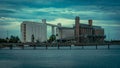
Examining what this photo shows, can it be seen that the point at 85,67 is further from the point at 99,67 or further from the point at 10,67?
the point at 10,67

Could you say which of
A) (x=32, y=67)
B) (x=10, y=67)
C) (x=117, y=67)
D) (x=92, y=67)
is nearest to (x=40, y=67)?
(x=32, y=67)

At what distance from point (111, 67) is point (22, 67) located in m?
16.7

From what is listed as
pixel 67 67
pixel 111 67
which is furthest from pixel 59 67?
pixel 111 67

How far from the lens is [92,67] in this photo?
208 ft

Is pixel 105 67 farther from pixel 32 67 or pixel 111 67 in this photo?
pixel 32 67

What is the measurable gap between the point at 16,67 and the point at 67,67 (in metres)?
9.69

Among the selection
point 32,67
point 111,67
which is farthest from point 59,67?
point 111,67

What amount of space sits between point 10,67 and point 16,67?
1409 mm

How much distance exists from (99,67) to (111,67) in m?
2.25

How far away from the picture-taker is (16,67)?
6506cm

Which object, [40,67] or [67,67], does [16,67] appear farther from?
[67,67]

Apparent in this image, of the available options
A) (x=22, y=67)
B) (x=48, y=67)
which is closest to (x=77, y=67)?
(x=48, y=67)

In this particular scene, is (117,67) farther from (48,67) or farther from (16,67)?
(16,67)

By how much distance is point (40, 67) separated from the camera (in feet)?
214
